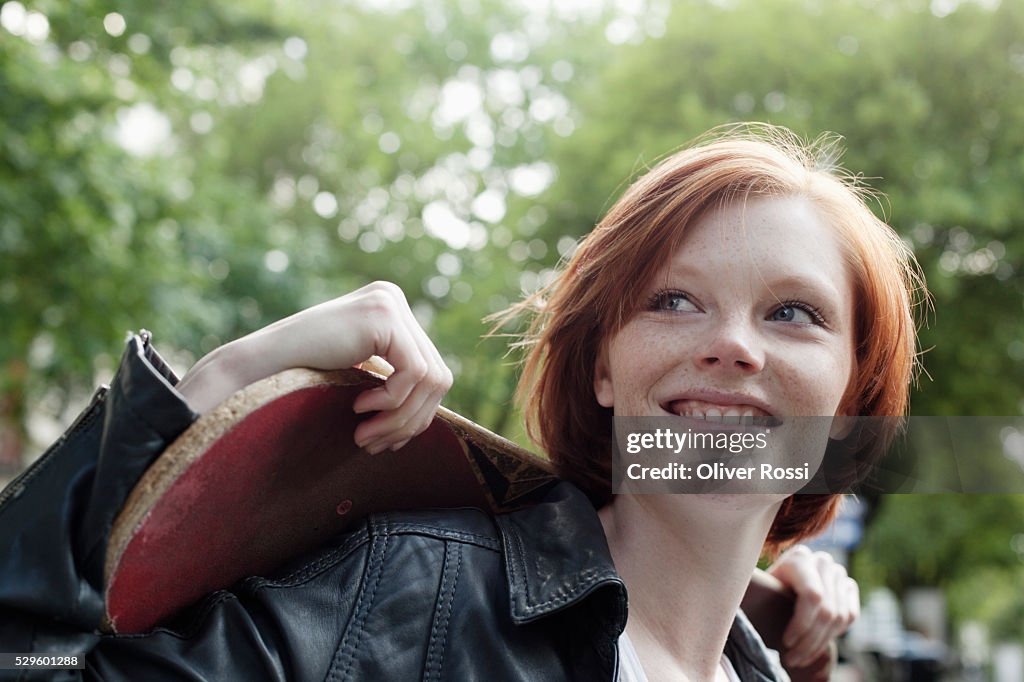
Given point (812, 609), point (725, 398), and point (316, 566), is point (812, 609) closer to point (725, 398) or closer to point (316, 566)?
point (725, 398)

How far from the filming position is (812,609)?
8.78 feet

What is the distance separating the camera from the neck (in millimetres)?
1998

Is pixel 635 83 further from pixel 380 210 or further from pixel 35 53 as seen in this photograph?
pixel 35 53

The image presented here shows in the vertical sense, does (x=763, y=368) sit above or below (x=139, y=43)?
below

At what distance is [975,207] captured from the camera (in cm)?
1193

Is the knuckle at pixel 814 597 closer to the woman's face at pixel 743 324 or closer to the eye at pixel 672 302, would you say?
the woman's face at pixel 743 324

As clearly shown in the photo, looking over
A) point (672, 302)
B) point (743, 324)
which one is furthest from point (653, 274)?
point (743, 324)

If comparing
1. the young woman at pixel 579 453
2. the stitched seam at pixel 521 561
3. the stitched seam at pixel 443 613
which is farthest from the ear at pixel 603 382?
the stitched seam at pixel 443 613

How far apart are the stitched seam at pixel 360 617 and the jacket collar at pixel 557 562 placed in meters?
0.24

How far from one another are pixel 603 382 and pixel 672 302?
301 mm

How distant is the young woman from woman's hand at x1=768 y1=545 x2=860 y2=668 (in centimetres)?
19

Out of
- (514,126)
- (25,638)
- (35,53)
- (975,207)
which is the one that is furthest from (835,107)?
(25,638)

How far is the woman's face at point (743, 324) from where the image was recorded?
6.27ft

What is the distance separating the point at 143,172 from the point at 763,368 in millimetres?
7908
